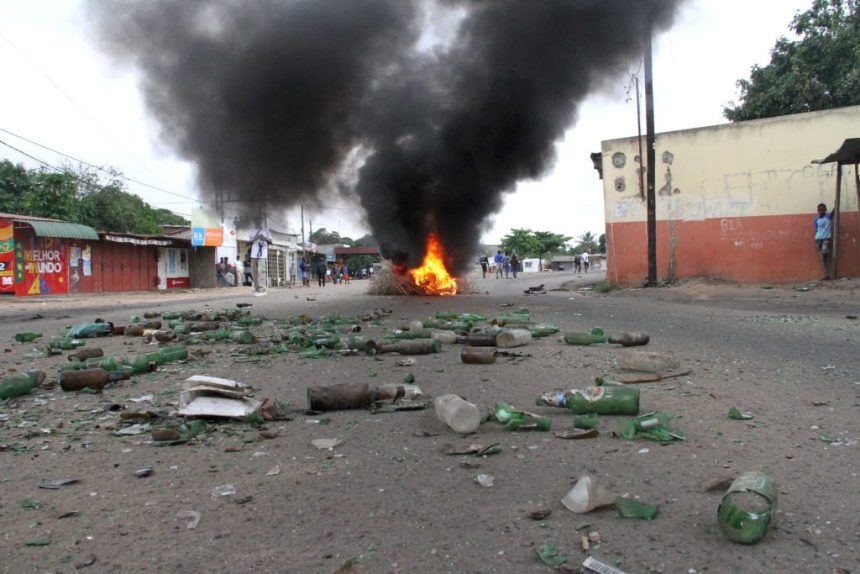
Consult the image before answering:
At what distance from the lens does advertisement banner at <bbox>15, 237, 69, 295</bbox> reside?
18812 millimetres

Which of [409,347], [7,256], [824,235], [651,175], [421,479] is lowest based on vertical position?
[421,479]

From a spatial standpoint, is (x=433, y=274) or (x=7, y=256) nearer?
(x=433, y=274)

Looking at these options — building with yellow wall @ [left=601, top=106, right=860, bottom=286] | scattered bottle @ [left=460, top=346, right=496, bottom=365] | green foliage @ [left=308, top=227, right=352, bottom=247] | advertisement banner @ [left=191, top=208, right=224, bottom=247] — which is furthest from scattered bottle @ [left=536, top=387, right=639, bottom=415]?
green foliage @ [left=308, top=227, right=352, bottom=247]

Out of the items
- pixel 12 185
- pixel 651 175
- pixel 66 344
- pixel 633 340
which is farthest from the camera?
pixel 12 185

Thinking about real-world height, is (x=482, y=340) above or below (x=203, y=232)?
below

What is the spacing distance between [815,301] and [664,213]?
4.81 m

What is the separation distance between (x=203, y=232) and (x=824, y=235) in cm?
2369

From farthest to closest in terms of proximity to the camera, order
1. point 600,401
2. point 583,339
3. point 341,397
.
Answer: point 583,339
point 341,397
point 600,401

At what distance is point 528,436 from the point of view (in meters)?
2.67

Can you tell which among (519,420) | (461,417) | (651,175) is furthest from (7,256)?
(519,420)

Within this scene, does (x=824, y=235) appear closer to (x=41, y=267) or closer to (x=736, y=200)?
(x=736, y=200)

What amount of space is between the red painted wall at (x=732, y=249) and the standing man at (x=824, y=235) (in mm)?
359

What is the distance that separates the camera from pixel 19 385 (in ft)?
12.0

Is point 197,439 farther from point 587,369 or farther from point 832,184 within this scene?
point 832,184
